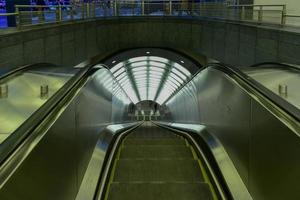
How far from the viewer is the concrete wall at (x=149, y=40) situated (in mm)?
8398

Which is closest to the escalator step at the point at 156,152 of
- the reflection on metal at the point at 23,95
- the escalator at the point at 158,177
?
the escalator at the point at 158,177

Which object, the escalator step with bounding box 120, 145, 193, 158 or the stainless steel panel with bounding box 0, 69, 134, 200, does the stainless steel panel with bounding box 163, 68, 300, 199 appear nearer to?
Result: the escalator step with bounding box 120, 145, 193, 158

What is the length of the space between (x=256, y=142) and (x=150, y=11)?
2183 cm

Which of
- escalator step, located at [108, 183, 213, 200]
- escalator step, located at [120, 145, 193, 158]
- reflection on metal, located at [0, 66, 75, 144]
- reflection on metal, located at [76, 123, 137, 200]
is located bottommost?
escalator step, located at [120, 145, 193, 158]

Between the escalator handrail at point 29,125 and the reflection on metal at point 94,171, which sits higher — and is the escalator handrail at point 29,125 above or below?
above

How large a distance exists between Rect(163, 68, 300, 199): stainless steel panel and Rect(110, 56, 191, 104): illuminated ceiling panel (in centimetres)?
1880

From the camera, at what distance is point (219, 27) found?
1673cm

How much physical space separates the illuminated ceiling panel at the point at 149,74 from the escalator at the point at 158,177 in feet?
57.0

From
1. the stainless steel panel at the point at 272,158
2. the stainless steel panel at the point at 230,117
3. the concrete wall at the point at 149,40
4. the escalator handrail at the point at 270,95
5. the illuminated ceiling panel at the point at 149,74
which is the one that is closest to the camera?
the stainless steel panel at the point at 272,158

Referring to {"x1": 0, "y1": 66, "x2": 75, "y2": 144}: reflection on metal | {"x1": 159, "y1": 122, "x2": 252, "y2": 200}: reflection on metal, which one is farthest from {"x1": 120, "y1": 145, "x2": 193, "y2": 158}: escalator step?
{"x1": 0, "y1": 66, "x2": 75, "y2": 144}: reflection on metal

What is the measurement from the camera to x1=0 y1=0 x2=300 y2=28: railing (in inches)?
407

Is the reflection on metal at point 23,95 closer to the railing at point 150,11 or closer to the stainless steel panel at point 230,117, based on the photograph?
the stainless steel panel at point 230,117

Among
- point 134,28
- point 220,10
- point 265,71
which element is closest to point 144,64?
point 134,28

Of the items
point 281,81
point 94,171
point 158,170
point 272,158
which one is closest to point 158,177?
point 158,170
